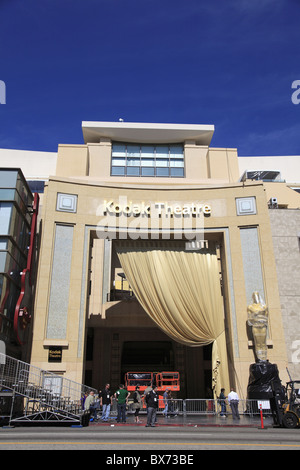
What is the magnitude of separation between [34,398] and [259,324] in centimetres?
1331

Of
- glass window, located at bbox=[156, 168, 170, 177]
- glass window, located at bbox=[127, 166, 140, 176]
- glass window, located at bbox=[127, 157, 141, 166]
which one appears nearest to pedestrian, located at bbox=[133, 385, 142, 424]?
glass window, located at bbox=[127, 166, 140, 176]

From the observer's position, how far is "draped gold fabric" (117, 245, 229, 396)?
1054 inches

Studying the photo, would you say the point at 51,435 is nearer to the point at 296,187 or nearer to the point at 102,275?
the point at 102,275

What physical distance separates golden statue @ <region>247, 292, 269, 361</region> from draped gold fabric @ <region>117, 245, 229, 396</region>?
2.43 meters

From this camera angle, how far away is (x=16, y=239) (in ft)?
82.1

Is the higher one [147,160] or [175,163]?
[147,160]

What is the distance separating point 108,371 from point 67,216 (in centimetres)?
1612

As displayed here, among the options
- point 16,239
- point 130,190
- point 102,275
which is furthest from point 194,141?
point 16,239

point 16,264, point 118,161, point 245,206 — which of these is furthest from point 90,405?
point 118,161

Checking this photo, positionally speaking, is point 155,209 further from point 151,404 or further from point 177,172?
point 151,404

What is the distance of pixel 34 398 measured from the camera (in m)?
19.0

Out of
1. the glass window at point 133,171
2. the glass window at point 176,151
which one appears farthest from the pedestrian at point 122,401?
the glass window at point 176,151

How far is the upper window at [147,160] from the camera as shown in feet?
119

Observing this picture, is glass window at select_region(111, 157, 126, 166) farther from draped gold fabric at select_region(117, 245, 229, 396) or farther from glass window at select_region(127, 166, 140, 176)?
draped gold fabric at select_region(117, 245, 229, 396)
